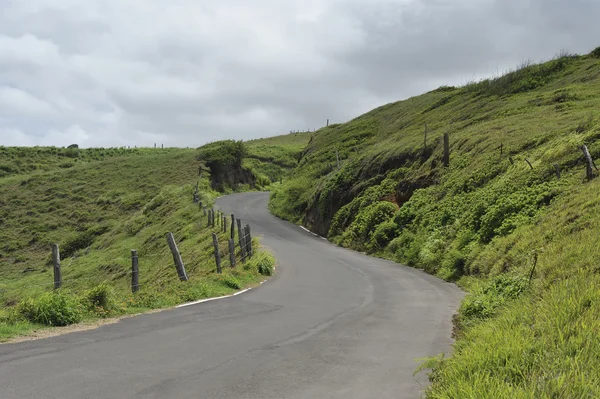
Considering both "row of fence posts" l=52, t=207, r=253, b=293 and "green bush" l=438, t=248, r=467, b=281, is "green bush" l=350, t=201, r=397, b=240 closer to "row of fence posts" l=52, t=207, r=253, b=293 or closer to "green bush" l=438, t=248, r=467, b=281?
"row of fence posts" l=52, t=207, r=253, b=293

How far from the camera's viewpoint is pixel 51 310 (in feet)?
30.2

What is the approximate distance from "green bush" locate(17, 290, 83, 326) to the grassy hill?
22.2 feet

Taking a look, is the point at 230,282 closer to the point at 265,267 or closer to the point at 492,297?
the point at 265,267

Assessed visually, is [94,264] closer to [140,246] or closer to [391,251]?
[140,246]

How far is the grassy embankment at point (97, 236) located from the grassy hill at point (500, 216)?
7133 millimetres

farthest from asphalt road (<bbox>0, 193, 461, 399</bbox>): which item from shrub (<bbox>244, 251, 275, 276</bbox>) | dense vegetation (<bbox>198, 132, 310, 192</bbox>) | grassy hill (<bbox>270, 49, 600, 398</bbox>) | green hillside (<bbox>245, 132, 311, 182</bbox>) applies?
green hillside (<bbox>245, 132, 311, 182</bbox>)

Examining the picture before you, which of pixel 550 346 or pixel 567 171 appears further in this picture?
pixel 567 171

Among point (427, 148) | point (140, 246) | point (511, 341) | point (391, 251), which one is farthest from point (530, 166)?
point (140, 246)

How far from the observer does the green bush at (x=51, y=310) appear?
30.1ft

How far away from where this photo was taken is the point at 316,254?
25.5 metres

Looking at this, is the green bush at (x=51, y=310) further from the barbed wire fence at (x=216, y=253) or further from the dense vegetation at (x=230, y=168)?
the dense vegetation at (x=230, y=168)

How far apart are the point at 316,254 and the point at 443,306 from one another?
13.5 meters

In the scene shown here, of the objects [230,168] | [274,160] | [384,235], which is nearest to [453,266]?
[384,235]

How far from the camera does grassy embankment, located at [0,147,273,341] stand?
10383 millimetres
